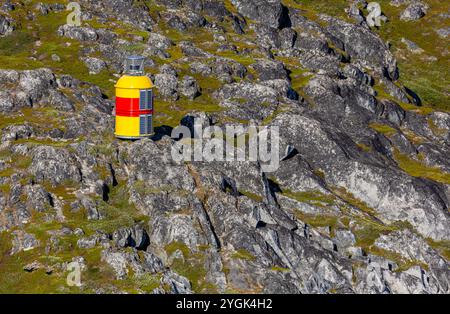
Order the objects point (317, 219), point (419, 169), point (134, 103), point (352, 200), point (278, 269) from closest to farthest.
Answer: point (278, 269) < point (134, 103) < point (317, 219) < point (352, 200) < point (419, 169)

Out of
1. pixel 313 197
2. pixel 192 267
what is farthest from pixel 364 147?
pixel 192 267

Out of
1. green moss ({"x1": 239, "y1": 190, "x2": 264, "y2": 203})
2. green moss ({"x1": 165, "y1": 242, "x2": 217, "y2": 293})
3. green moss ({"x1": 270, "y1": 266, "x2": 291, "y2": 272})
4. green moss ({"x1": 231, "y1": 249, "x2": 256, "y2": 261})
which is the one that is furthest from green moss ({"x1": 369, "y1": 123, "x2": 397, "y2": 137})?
green moss ({"x1": 165, "y1": 242, "x2": 217, "y2": 293})

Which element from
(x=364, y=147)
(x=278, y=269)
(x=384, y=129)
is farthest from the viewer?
(x=384, y=129)

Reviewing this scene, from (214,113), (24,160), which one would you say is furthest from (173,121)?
(24,160)

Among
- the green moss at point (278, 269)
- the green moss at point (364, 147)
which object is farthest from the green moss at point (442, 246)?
the green moss at point (278, 269)

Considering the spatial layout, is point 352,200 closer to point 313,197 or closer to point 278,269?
point 313,197

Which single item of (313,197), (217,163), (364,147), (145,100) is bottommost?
(313,197)

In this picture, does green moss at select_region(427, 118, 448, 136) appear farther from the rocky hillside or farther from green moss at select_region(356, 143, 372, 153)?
green moss at select_region(356, 143, 372, 153)

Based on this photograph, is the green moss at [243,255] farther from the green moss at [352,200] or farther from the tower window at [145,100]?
the green moss at [352,200]
